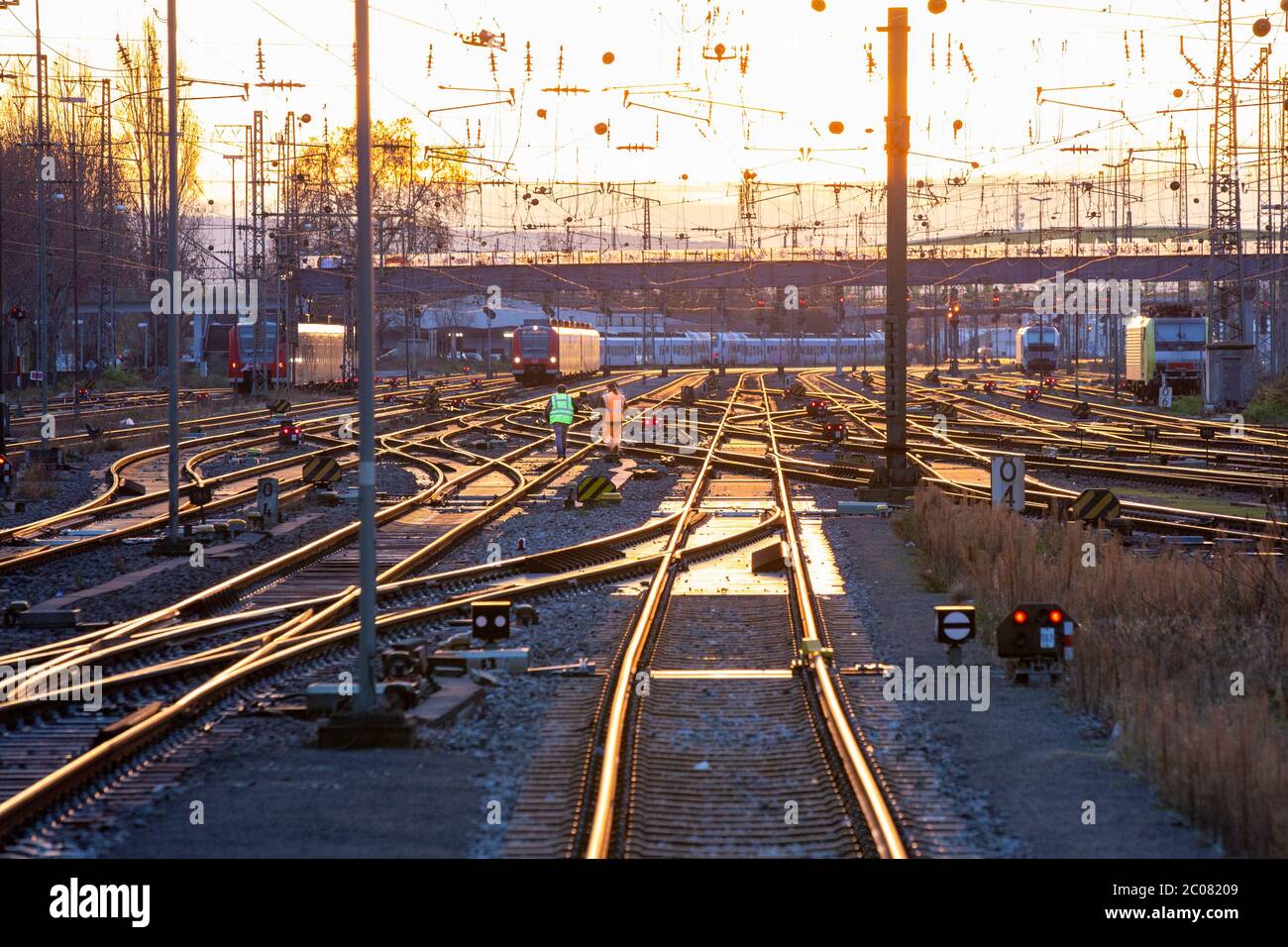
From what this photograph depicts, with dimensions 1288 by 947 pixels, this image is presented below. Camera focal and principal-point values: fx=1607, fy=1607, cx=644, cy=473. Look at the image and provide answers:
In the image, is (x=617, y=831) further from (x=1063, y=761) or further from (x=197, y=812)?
(x=1063, y=761)

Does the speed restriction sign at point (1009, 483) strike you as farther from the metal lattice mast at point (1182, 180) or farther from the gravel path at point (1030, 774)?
the metal lattice mast at point (1182, 180)

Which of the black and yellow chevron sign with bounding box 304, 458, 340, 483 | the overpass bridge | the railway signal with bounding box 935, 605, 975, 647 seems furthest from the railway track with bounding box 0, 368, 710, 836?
the overpass bridge

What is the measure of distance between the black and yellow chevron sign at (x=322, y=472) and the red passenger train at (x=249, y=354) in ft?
128

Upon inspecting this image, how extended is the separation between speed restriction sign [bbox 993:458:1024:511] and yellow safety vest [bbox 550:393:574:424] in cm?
1567

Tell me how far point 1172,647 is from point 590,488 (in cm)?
1434

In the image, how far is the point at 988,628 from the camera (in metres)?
14.6

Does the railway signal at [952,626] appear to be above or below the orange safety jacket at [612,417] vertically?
below

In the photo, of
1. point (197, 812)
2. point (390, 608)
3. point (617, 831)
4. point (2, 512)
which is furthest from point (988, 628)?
point (2, 512)

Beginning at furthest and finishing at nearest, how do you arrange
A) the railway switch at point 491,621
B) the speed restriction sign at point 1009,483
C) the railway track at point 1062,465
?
the railway track at point 1062,465 → the speed restriction sign at point 1009,483 → the railway switch at point 491,621

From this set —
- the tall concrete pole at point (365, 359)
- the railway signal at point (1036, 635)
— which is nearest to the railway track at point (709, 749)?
the tall concrete pole at point (365, 359)

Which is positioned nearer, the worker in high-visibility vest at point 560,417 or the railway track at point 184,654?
the railway track at point 184,654

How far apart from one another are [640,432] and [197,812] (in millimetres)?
35950

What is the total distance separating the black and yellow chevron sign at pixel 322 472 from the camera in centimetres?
2789

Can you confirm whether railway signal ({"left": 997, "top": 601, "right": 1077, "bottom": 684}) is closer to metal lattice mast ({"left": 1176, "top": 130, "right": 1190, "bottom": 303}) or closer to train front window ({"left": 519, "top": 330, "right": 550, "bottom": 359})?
metal lattice mast ({"left": 1176, "top": 130, "right": 1190, "bottom": 303})
